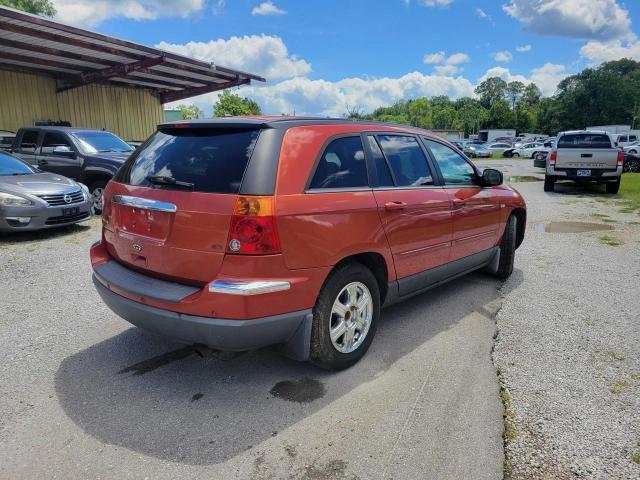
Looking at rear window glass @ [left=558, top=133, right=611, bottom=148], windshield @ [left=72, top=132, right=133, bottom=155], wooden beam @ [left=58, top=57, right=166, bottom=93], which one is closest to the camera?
windshield @ [left=72, top=132, right=133, bottom=155]

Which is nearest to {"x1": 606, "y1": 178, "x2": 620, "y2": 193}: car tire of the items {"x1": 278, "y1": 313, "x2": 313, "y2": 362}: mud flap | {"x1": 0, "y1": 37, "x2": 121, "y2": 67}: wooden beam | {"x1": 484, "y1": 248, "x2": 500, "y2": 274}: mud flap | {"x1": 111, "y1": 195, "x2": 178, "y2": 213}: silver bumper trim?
{"x1": 484, "y1": 248, "x2": 500, "y2": 274}: mud flap

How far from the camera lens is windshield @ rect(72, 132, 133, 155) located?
9789 mm

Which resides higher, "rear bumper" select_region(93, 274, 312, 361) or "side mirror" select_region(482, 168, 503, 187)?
"side mirror" select_region(482, 168, 503, 187)

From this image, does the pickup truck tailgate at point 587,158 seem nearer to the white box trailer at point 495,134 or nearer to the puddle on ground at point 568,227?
the puddle on ground at point 568,227

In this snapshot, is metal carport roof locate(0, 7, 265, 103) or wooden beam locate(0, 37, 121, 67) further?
wooden beam locate(0, 37, 121, 67)

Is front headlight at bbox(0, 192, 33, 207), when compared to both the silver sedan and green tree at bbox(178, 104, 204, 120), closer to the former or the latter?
the silver sedan

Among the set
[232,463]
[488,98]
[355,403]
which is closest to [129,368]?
[232,463]

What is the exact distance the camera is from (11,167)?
316 inches

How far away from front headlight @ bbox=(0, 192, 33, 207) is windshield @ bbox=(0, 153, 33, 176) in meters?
0.89

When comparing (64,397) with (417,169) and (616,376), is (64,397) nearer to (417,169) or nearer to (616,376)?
(417,169)

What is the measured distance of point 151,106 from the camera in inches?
899

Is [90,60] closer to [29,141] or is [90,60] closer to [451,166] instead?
[29,141]

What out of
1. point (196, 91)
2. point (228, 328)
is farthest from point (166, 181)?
point (196, 91)

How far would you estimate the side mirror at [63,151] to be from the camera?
31.3ft
